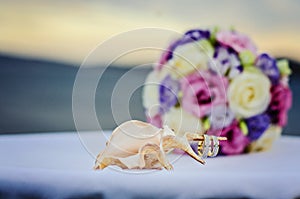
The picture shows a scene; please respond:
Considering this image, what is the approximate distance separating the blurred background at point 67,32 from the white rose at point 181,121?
0.56 metres

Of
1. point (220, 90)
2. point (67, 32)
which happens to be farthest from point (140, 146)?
point (67, 32)

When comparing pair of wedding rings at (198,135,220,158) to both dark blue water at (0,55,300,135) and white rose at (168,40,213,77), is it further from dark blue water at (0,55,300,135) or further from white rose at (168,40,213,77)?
dark blue water at (0,55,300,135)

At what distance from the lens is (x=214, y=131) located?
70cm

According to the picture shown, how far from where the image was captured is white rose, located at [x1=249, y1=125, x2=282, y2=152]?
77 centimetres

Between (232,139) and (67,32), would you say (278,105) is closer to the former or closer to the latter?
(232,139)

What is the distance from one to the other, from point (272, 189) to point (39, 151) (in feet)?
1.17

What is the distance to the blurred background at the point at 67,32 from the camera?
4.19ft

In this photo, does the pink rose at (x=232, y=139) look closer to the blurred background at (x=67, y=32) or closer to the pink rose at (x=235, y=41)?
the pink rose at (x=235, y=41)

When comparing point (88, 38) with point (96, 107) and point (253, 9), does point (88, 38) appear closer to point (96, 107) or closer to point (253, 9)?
point (253, 9)

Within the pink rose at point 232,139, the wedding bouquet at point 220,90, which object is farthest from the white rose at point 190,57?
the pink rose at point 232,139

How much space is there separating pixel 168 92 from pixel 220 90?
0.08 m

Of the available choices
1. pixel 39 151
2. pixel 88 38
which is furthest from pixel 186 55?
pixel 88 38

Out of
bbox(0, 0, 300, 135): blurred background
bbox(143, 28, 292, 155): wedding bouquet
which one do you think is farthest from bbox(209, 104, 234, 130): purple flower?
bbox(0, 0, 300, 135): blurred background

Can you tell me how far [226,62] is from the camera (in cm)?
74
